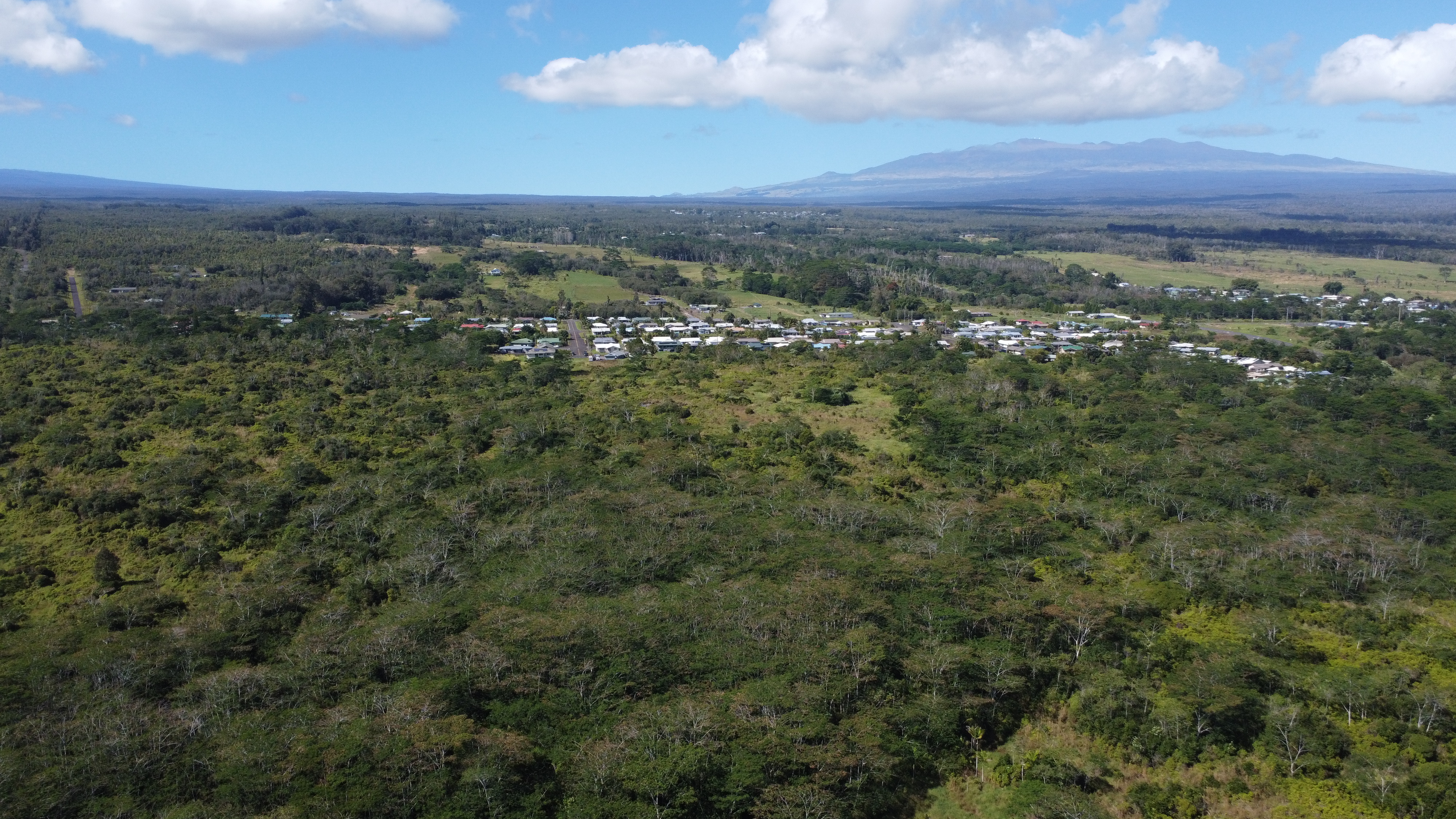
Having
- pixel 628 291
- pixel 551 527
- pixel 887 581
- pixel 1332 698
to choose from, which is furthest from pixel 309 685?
pixel 628 291

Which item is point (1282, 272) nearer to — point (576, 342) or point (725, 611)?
point (576, 342)

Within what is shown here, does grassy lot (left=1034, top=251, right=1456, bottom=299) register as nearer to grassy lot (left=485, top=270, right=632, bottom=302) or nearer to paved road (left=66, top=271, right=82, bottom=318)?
grassy lot (left=485, top=270, right=632, bottom=302)

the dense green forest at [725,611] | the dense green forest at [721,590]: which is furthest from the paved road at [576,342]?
the dense green forest at [725,611]

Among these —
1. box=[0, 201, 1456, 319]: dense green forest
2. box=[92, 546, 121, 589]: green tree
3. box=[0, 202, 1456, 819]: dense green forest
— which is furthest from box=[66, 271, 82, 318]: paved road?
box=[92, 546, 121, 589]: green tree

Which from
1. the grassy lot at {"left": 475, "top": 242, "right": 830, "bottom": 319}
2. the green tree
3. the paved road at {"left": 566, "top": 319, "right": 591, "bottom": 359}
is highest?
the grassy lot at {"left": 475, "top": 242, "right": 830, "bottom": 319}

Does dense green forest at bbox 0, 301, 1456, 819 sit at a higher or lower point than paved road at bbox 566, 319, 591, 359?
lower

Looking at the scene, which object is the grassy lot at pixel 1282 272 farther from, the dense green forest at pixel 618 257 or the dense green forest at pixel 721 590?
the dense green forest at pixel 721 590

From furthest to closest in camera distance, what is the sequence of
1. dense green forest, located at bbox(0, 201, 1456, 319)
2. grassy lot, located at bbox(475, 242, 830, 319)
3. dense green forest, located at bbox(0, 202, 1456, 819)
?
1. grassy lot, located at bbox(475, 242, 830, 319)
2. dense green forest, located at bbox(0, 201, 1456, 319)
3. dense green forest, located at bbox(0, 202, 1456, 819)
